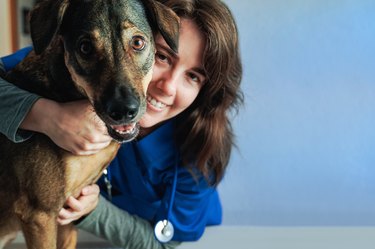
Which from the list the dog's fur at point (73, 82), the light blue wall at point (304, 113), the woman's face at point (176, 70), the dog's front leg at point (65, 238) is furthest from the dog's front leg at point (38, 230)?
the light blue wall at point (304, 113)

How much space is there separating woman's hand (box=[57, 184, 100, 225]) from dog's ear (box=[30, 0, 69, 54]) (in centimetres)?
42

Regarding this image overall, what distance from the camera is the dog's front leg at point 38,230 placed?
3.29 feet

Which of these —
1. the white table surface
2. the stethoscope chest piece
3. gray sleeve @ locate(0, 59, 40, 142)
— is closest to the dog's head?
gray sleeve @ locate(0, 59, 40, 142)

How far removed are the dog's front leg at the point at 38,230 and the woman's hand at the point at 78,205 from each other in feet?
0.39

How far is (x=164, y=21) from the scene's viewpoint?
39.1 inches

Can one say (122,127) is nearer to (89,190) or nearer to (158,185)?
(89,190)

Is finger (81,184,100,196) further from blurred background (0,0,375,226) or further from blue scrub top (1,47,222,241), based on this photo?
blurred background (0,0,375,226)

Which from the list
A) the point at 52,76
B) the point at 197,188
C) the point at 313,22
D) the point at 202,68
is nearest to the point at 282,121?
the point at 313,22

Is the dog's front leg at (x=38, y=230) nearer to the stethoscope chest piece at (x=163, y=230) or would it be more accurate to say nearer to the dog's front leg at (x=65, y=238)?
the dog's front leg at (x=65, y=238)

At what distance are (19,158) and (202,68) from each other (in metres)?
0.55

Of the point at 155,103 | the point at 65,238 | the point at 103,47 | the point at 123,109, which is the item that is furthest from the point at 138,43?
the point at 65,238

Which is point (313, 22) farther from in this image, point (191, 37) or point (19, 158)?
point (19, 158)

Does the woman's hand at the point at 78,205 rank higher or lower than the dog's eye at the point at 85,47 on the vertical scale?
lower

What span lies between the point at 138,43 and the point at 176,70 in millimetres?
263
